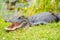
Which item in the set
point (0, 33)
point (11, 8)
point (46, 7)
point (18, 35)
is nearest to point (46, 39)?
point (18, 35)

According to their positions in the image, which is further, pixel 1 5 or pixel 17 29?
pixel 1 5

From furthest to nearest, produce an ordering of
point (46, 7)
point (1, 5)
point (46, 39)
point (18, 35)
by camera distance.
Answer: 1. point (1, 5)
2. point (46, 7)
3. point (18, 35)
4. point (46, 39)

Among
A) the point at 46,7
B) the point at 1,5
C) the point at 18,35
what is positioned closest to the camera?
the point at 18,35

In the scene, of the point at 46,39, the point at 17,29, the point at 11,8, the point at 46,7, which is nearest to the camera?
the point at 46,39

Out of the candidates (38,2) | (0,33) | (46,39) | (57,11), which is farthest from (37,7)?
(46,39)

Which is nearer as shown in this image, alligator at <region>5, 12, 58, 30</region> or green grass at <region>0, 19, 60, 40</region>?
green grass at <region>0, 19, 60, 40</region>

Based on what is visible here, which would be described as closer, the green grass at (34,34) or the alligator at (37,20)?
→ the green grass at (34,34)

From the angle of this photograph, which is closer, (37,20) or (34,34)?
(34,34)

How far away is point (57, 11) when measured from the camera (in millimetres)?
8055

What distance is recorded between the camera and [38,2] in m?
8.08

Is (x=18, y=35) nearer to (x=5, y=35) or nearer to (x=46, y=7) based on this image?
(x=5, y=35)

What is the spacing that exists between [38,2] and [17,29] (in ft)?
7.89

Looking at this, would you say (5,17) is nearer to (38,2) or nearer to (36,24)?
(38,2)

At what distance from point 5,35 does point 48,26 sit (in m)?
1.32
